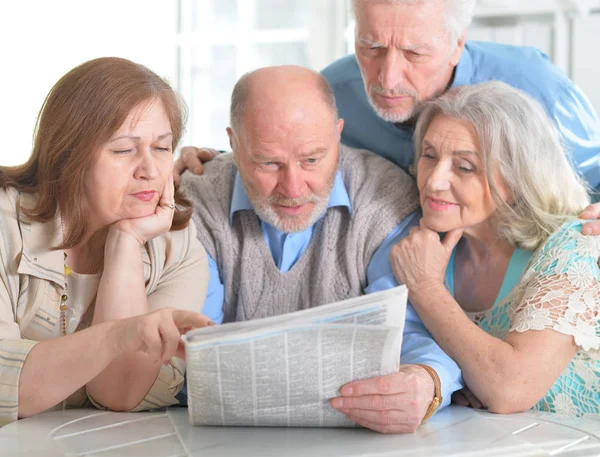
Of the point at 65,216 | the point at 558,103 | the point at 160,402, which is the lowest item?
the point at 160,402

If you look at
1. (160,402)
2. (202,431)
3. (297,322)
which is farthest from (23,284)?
(297,322)

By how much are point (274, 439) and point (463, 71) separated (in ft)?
4.50

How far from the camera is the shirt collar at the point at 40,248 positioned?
5.39ft

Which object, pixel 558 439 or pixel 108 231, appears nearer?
pixel 558 439

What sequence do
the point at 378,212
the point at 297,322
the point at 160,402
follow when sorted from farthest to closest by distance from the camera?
the point at 378,212 < the point at 160,402 < the point at 297,322

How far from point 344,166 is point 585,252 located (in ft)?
2.39

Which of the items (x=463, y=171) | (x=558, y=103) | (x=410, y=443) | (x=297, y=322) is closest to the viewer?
(x=297, y=322)

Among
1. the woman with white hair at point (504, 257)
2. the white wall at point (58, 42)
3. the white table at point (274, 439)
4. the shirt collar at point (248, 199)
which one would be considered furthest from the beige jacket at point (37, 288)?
the white wall at point (58, 42)

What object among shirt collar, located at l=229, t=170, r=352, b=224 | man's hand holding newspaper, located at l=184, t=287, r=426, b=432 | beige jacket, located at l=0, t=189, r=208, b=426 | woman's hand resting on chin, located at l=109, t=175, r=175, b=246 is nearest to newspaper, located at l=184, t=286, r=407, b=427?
man's hand holding newspaper, located at l=184, t=287, r=426, b=432

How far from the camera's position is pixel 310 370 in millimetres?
1381

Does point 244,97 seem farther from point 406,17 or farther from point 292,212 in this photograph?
point 406,17

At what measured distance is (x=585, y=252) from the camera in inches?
69.8

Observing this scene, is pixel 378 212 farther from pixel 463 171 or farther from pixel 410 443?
pixel 410 443

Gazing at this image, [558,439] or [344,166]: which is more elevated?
[344,166]
